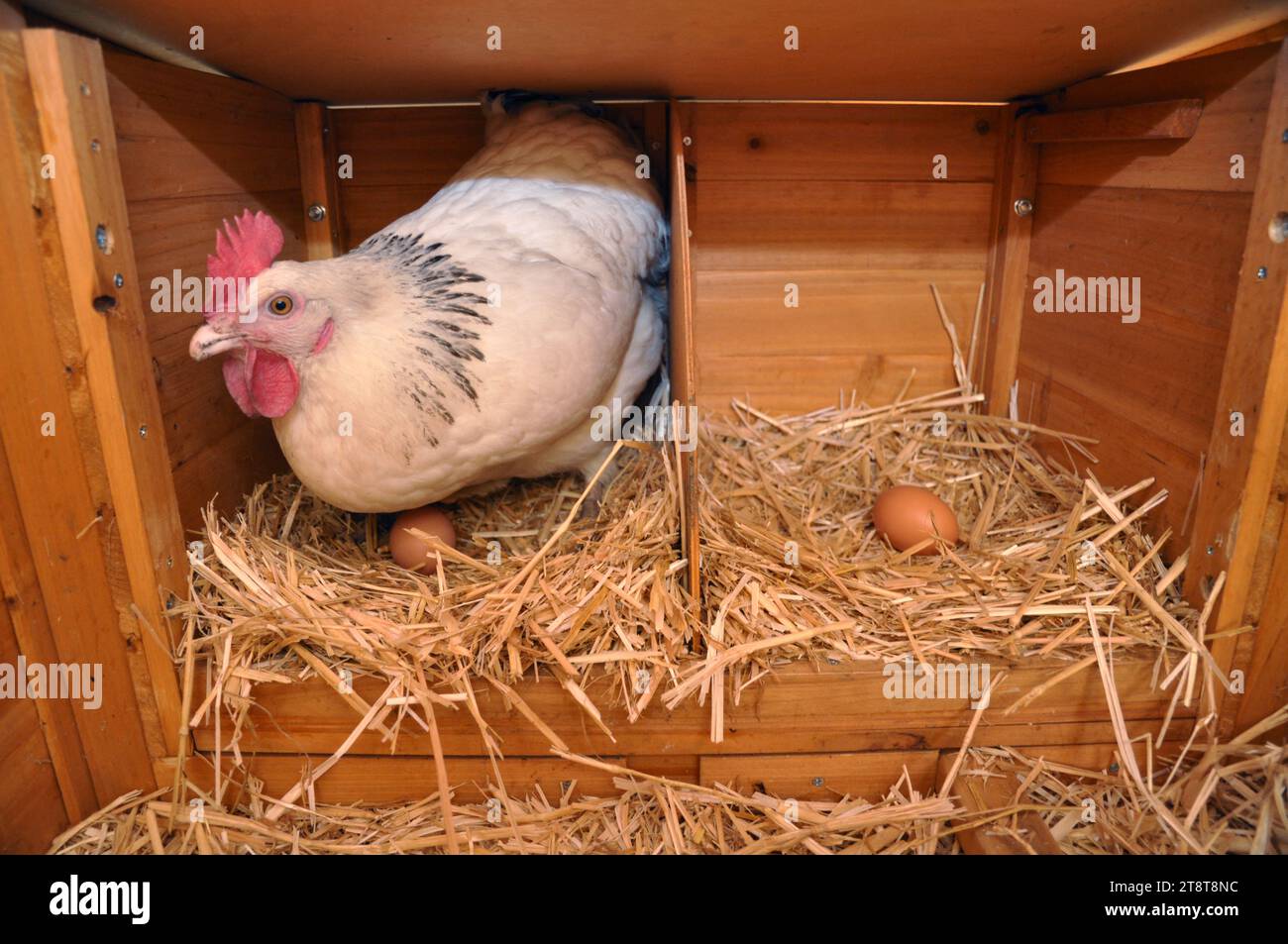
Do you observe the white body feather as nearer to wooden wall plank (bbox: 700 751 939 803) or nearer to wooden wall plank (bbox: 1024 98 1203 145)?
wooden wall plank (bbox: 700 751 939 803)

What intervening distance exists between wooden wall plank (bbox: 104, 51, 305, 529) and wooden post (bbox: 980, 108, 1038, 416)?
1820 millimetres

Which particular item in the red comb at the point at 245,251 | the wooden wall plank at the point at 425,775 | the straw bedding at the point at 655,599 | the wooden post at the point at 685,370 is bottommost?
the wooden wall plank at the point at 425,775

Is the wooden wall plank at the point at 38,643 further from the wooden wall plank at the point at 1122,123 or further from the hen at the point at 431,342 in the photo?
the wooden wall plank at the point at 1122,123

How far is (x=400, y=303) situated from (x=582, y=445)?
531 mm

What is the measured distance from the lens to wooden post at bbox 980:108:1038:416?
6.93 ft

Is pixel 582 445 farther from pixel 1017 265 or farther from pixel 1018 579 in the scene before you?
pixel 1017 265

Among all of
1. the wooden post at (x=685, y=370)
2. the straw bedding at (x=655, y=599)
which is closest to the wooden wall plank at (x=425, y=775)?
the straw bedding at (x=655, y=599)

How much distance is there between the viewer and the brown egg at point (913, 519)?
1.78m

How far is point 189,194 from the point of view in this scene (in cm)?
159

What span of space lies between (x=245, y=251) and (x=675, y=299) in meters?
0.80

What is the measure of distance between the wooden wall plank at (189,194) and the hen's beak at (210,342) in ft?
0.44

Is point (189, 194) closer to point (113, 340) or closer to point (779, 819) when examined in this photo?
point (113, 340)

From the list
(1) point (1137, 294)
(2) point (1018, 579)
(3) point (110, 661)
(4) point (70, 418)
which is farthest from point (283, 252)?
(1) point (1137, 294)

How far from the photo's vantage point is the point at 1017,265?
218 centimetres
